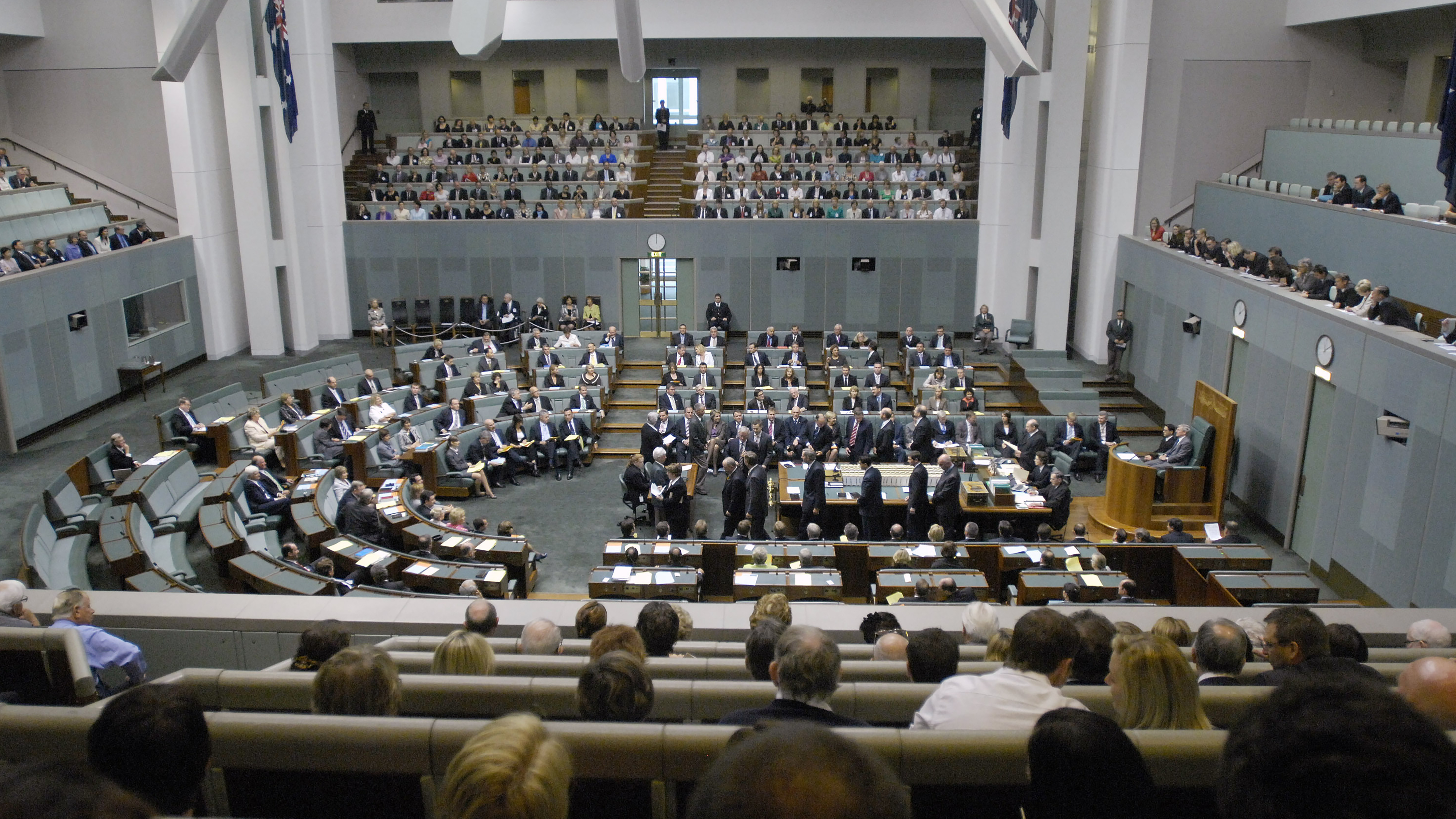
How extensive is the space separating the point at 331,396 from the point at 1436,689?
49.4 feet

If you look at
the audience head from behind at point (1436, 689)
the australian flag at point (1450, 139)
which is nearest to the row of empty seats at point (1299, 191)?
the australian flag at point (1450, 139)

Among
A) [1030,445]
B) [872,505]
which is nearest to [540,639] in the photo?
[872,505]

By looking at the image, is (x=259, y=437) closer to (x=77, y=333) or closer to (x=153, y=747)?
(x=77, y=333)

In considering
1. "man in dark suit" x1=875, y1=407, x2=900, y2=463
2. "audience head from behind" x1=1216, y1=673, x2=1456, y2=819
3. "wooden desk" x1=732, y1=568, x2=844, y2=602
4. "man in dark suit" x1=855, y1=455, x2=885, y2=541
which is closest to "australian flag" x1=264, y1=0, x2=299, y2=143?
"man in dark suit" x1=875, y1=407, x2=900, y2=463

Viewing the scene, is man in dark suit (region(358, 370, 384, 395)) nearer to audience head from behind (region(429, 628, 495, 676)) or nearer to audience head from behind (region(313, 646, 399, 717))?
audience head from behind (region(429, 628, 495, 676))

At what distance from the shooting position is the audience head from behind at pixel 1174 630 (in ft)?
16.0

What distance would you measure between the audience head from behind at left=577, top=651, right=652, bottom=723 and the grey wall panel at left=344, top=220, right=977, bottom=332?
20.0 m

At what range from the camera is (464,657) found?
147 inches

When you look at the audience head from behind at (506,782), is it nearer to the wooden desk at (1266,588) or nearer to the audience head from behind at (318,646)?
the audience head from behind at (318,646)

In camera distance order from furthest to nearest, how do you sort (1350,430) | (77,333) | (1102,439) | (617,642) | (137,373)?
(137,373)
(77,333)
(1102,439)
(1350,430)
(617,642)

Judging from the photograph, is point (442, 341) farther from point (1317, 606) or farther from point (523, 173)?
point (1317, 606)

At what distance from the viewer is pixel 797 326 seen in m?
20.0

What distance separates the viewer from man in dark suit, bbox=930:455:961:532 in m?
11.9

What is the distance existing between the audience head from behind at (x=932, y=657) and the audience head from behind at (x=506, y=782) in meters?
2.32
